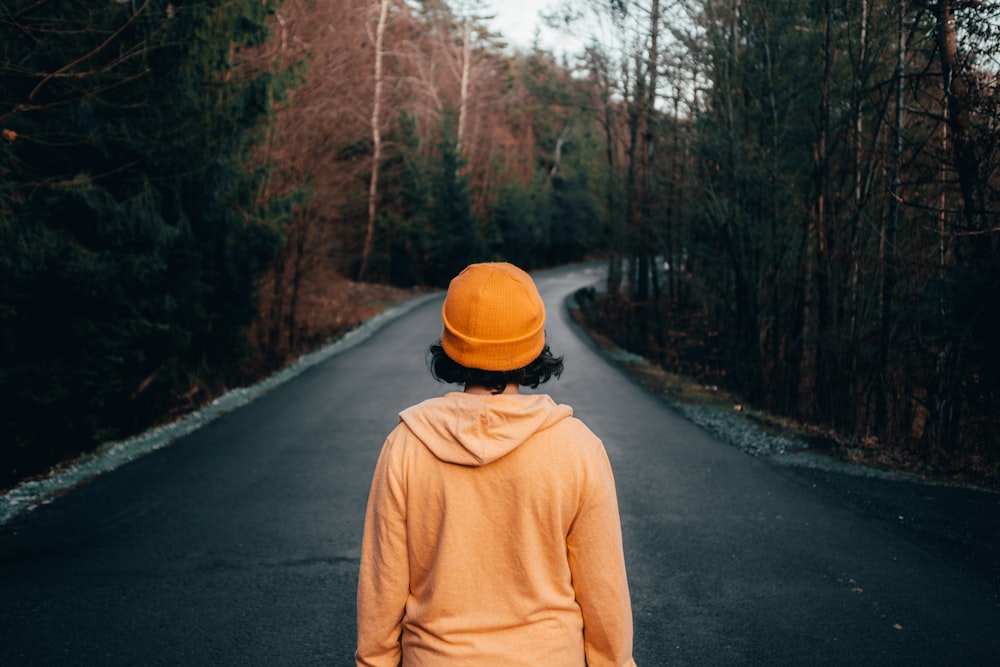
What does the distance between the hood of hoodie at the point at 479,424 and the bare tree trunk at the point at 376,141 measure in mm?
32927

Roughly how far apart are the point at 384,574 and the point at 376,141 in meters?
36.0

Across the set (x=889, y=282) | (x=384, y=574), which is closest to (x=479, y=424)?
(x=384, y=574)

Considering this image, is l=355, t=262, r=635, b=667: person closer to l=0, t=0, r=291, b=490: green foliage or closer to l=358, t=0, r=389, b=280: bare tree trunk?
l=0, t=0, r=291, b=490: green foliage

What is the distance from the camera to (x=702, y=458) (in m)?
8.36

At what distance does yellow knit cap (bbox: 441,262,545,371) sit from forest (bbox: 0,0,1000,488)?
20.1 ft

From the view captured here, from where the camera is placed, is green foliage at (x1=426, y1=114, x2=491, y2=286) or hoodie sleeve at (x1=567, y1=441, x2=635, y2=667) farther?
green foliage at (x1=426, y1=114, x2=491, y2=286)

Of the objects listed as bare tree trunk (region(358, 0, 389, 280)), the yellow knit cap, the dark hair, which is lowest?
the dark hair

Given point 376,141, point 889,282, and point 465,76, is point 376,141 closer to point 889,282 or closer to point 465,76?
point 465,76

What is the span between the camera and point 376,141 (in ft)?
119

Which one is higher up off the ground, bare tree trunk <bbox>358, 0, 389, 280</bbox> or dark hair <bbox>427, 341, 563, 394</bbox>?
bare tree trunk <bbox>358, 0, 389, 280</bbox>

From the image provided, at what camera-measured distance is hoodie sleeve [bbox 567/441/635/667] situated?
5.89 ft

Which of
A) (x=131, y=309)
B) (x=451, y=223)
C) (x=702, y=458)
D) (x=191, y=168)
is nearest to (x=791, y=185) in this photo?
(x=702, y=458)

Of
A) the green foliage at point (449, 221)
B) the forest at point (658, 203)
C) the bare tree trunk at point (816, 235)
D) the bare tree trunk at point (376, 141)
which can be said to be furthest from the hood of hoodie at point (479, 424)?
the green foliage at point (449, 221)

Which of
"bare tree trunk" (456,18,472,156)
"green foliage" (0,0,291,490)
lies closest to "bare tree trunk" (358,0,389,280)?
"bare tree trunk" (456,18,472,156)
